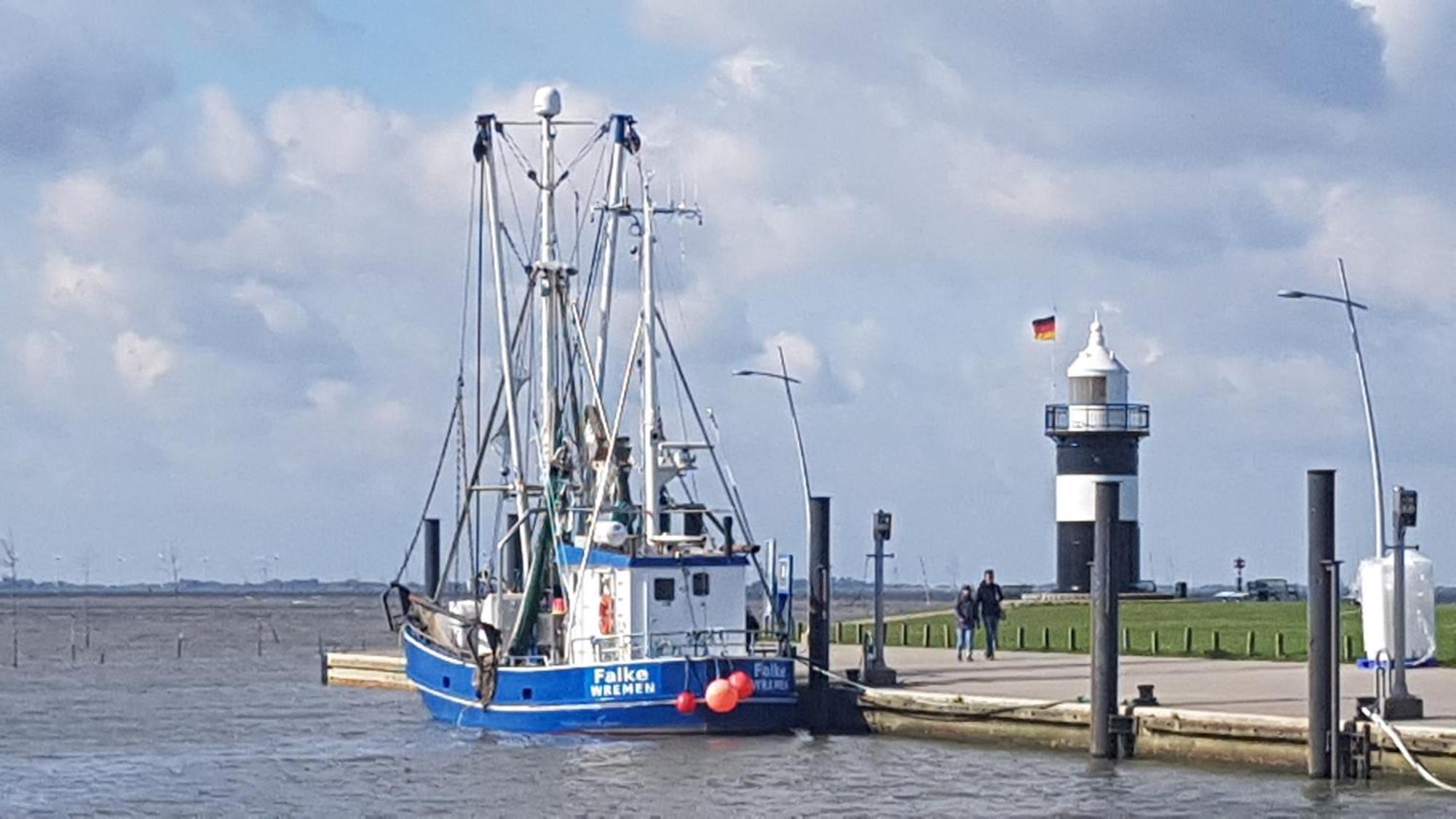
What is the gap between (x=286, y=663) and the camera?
8331 cm

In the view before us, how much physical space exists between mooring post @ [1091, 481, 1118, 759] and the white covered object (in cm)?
383

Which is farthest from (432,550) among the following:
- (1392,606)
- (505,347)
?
(1392,606)

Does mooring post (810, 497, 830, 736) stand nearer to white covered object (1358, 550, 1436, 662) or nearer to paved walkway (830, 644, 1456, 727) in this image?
paved walkway (830, 644, 1456, 727)

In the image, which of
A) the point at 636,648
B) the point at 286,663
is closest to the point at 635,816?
the point at 636,648

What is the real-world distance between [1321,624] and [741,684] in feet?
39.7

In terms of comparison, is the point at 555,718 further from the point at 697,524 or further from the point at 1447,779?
the point at 1447,779

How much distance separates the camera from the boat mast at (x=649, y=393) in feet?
147

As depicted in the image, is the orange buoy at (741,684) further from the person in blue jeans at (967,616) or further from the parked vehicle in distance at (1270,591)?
the parked vehicle in distance at (1270,591)

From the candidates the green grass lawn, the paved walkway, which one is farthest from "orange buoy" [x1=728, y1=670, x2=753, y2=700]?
the green grass lawn

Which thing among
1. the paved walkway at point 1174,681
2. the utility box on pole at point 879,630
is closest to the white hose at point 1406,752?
the paved walkway at point 1174,681

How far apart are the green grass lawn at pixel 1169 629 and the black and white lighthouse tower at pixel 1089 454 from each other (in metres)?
1.68

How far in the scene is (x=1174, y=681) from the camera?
42875mm

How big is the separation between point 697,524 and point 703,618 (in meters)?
2.27

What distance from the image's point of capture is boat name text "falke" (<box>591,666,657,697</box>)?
42344 millimetres
